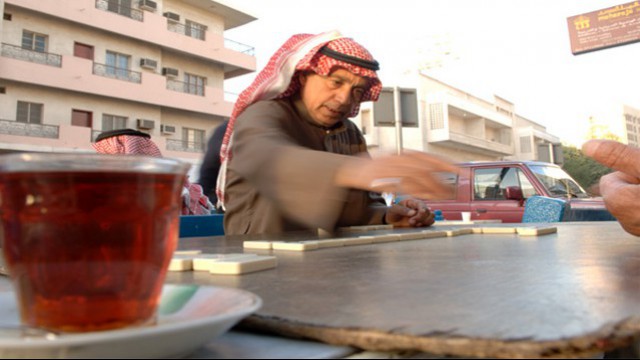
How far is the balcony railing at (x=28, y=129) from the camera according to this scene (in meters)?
15.0

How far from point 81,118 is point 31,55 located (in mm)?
2567

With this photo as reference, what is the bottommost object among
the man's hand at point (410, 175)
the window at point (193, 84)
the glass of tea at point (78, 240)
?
the glass of tea at point (78, 240)

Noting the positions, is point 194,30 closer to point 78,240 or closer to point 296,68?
point 296,68

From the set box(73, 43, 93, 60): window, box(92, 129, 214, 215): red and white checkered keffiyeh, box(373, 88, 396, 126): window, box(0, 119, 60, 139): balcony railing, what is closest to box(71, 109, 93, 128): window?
box(0, 119, 60, 139): balcony railing

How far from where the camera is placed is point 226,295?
1.47 feet

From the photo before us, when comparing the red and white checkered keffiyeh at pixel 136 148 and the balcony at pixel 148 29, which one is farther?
the balcony at pixel 148 29

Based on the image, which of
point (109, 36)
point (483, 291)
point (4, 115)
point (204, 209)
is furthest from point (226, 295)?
point (109, 36)

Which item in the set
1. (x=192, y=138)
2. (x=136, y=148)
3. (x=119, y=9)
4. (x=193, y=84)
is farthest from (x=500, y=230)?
(x=193, y=84)

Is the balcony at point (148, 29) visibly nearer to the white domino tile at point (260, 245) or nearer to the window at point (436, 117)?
the window at point (436, 117)

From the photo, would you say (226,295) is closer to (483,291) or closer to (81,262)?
(81,262)

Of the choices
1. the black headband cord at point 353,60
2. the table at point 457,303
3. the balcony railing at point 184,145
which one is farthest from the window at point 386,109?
the balcony railing at point 184,145

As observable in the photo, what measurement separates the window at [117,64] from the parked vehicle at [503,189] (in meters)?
15.4

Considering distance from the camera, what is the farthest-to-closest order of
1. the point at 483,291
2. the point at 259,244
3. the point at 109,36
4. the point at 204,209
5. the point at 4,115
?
the point at 109,36, the point at 4,115, the point at 204,209, the point at 259,244, the point at 483,291

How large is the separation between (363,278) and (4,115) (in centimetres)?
1803
